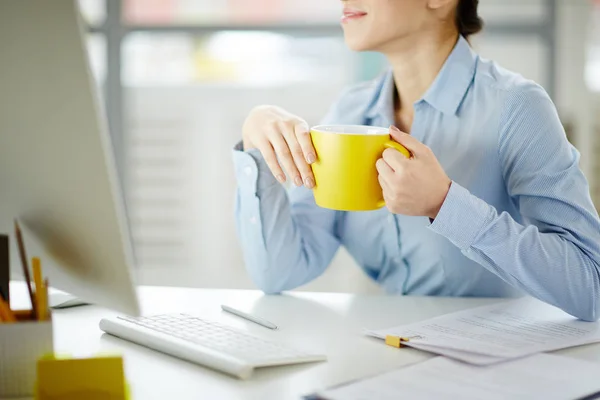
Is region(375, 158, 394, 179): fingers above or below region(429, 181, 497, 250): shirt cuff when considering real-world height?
above

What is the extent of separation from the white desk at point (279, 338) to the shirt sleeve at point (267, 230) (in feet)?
0.18

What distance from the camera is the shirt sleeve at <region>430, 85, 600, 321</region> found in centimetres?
119

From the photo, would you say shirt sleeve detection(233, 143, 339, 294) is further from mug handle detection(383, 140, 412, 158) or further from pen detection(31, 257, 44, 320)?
pen detection(31, 257, 44, 320)

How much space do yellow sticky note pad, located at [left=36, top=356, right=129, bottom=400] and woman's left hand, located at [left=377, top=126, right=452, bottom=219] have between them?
485mm

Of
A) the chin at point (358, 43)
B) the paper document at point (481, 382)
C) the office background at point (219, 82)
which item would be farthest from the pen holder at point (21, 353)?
the office background at point (219, 82)

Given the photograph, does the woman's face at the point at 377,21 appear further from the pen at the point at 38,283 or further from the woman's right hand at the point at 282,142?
the pen at the point at 38,283

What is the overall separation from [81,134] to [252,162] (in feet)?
2.25

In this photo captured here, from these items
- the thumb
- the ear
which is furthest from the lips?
the thumb

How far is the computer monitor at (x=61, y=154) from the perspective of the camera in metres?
0.68

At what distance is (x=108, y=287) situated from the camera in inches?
32.3

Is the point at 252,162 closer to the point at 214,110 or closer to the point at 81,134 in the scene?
the point at 81,134

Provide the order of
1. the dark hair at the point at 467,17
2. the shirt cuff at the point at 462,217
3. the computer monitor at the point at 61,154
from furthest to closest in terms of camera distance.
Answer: the dark hair at the point at 467,17 → the shirt cuff at the point at 462,217 → the computer monitor at the point at 61,154

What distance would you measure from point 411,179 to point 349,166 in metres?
0.09

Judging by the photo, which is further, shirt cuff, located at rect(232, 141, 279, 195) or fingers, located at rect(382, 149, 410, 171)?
shirt cuff, located at rect(232, 141, 279, 195)
